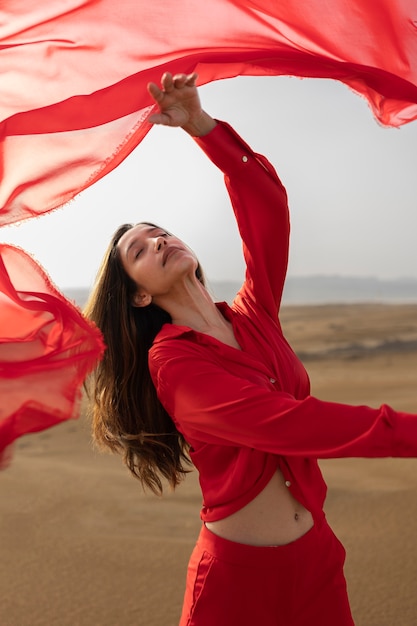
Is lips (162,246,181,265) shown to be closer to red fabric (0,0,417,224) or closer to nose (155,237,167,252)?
nose (155,237,167,252)

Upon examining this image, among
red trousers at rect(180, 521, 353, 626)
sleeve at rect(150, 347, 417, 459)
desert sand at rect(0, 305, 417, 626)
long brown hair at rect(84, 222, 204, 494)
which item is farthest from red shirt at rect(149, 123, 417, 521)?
desert sand at rect(0, 305, 417, 626)

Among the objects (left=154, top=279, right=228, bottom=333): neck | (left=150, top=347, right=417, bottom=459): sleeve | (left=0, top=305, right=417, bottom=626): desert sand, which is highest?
(left=154, top=279, right=228, bottom=333): neck

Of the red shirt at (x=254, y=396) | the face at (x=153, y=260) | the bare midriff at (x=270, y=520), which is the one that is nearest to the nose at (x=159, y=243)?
the face at (x=153, y=260)

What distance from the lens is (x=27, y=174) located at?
81.3 inches

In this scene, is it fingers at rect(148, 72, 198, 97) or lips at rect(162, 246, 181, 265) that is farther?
lips at rect(162, 246, 181, 265)

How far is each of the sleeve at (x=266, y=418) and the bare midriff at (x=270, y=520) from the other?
187 mm

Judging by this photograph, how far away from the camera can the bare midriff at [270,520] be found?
7.17 feet

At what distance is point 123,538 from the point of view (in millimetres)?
4598

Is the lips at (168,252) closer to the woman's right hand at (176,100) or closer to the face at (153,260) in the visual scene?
the face at (153,260)

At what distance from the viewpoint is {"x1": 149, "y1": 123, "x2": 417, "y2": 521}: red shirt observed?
1801 mm

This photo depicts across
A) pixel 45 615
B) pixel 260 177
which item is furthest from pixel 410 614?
pixel 260 177

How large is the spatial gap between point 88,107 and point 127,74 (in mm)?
177

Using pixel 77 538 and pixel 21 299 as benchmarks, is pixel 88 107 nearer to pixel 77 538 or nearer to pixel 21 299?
pixel 21 299

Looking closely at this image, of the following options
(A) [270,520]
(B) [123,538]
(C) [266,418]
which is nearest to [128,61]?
(C) [266,418]
